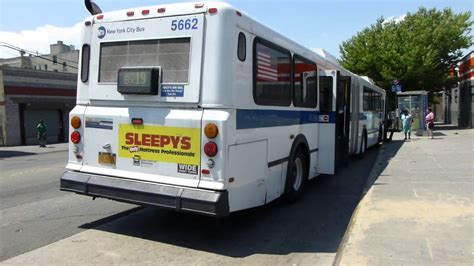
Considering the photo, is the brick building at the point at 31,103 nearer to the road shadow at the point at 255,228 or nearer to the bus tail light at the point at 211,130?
the road shadow at the point at 255,228

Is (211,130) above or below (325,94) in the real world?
below

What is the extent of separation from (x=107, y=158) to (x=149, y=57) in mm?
1517

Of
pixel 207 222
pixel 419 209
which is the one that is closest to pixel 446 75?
pixel 419 209

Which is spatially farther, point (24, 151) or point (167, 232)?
point (24, 151)

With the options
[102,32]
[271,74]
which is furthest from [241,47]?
[102,32]

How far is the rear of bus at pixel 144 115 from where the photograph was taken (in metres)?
5.42

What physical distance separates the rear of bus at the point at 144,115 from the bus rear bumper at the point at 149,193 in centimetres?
1

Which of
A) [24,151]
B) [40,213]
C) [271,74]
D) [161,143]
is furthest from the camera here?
[24,151]

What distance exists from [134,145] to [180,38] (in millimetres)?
1546

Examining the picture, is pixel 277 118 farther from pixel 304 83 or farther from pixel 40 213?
pixel 40 213

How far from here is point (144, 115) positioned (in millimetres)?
5805

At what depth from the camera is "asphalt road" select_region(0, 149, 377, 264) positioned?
17.0ft

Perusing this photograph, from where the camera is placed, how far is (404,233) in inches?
227

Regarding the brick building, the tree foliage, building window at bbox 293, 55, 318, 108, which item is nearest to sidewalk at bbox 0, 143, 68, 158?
the brick building
